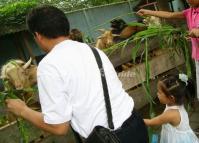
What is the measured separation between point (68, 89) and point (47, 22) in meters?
0.41

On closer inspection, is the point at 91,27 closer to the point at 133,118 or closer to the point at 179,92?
the point at 179,92

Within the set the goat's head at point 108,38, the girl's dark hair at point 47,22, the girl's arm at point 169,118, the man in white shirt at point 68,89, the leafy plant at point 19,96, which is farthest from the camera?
the goat's head at point 108,38

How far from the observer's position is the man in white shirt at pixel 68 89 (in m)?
2.13

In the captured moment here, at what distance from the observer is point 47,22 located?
7.43 ft

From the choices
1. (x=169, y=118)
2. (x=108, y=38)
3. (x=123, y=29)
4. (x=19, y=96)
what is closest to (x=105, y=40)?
(x=108, y=38)

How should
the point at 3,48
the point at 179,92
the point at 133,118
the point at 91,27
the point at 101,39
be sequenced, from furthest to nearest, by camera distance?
the point at 91,27
the point at 3,48
the point at 101,39
the point at 179,92
the point at 133,118

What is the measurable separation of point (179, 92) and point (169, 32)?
59cm

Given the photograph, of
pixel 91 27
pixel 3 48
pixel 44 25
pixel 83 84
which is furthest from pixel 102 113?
pixel 91 27

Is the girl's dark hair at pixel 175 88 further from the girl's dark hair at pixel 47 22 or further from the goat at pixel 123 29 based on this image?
the girl's dark hair at pixel 47 22

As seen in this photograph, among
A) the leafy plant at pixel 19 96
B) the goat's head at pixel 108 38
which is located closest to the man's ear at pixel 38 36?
the leafy plant at pixel 19 96

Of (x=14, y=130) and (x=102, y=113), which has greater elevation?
(x=102, y=113)

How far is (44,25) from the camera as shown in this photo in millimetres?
2262

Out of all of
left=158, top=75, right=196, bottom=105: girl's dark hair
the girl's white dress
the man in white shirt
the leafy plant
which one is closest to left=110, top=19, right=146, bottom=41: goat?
left=158, top=75, right=196, bottom=105: girl's dark hair

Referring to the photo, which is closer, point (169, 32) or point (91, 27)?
point (169, 32)
